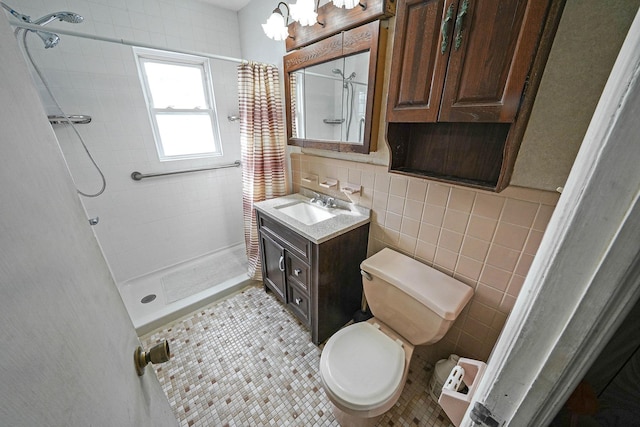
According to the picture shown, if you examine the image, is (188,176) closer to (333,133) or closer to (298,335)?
(333,133)

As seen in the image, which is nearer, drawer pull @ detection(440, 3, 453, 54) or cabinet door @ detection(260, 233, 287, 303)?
drawer pull @ detection(440, 3, 453, 54)

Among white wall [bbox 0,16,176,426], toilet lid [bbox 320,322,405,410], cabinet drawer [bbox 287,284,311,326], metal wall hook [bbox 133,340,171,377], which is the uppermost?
white wall [bbox 0,16,176,426]

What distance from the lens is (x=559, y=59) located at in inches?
29.6

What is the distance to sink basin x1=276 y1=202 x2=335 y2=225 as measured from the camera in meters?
1.68

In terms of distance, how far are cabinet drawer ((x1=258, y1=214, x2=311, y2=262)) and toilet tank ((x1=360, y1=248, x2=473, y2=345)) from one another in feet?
1.15

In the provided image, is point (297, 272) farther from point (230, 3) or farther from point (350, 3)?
point (230, 3)

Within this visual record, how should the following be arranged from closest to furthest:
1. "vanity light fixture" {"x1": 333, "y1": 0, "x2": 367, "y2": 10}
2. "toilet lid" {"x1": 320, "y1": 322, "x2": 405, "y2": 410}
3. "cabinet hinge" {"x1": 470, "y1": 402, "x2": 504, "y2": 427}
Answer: "cabinet hinge" {"x1": 470, "y1": 402, "x2": 504, "y2": 427}, "toilet lid" {"x1": 320, "y1": 322, "x2": 405, "y2": 410}, "vanity light fixture" {"x1": 333, "y1": 0, "x2": 367, "y2": 10}

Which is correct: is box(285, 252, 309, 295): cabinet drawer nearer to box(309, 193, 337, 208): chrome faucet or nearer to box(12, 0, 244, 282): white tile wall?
box(309, 193, 337, 208): chrome faucet

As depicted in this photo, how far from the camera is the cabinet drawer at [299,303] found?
1542 mm

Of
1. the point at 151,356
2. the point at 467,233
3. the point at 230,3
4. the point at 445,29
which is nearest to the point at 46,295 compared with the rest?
the point at 151,356

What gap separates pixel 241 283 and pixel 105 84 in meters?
1.84

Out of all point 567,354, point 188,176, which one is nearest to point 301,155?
point 188,176

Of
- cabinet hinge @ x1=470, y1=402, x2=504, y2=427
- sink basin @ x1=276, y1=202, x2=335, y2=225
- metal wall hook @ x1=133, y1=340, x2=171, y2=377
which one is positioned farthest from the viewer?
sink basin @ x1=276, y1=202, x2=335, y2=225

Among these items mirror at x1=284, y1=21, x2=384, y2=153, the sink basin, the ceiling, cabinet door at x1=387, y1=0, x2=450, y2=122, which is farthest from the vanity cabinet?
the ceiling
